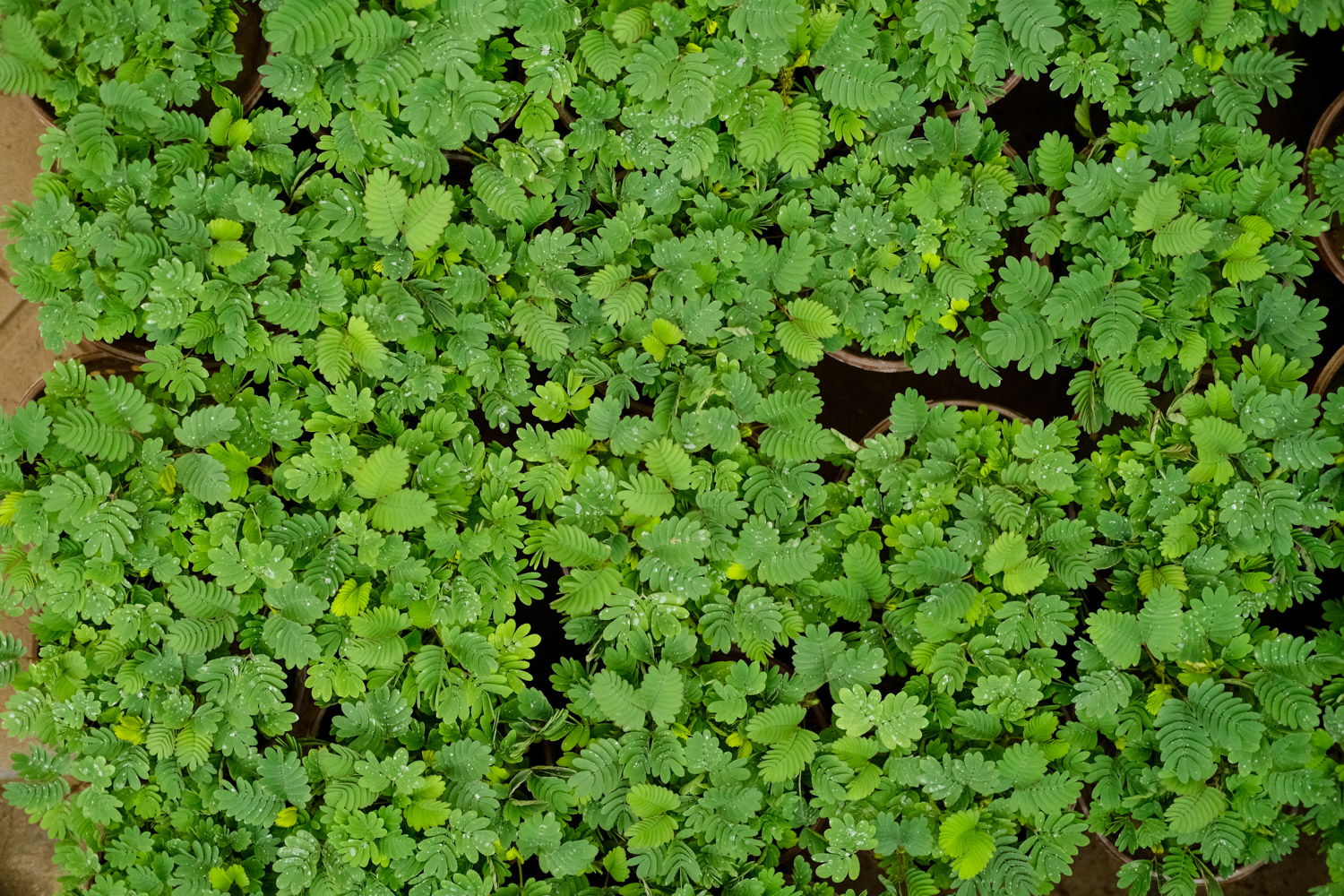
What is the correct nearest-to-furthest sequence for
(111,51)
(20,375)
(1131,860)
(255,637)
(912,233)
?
(111,51) < (255,637) < (912,233) < (1131,860) < (20,375)

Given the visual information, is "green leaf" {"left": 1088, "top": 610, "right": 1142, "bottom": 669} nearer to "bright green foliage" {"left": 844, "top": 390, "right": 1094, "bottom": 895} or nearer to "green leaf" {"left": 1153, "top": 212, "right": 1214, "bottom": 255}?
"bright green foliage" {"left": 844, "top": 390, "right": 1094, "bottom": 895}

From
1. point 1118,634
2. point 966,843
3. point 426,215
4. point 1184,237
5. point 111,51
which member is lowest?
point 966,843

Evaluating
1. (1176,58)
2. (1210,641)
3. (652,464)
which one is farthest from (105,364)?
(1210,641)

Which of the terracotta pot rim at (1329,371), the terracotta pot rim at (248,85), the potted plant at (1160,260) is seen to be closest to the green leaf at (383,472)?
the terracotta pot rim at (248,85)

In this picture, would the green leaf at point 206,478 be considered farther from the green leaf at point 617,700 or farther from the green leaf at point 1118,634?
the green leaf at point 1118,634

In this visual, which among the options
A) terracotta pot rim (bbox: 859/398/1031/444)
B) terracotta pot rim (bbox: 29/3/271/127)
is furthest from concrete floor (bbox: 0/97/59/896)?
terracotta pot rim (bbox: 859/398/1031/444)

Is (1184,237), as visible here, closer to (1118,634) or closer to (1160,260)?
(1160,260)
